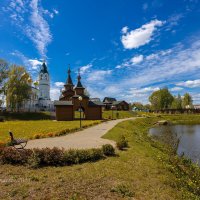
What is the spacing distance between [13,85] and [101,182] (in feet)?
169

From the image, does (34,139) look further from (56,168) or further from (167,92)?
(167,92)

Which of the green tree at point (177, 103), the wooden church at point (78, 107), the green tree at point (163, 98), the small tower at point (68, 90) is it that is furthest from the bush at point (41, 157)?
the green tree at point (177, 103)

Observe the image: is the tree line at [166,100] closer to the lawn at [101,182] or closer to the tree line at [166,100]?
the tree line at [166,100]

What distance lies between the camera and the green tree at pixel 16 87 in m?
52.0

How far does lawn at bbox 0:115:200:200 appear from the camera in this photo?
701 centimetres

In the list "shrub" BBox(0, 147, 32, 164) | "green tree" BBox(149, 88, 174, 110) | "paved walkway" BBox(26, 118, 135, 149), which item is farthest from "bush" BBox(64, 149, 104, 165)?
"green tree" BBox(149, 88, 174, 110)

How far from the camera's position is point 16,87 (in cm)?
5306

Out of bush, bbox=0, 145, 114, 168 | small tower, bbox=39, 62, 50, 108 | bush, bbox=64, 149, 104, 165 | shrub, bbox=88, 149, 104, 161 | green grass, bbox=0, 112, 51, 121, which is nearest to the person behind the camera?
bush, bbox=0, 145, 114, 168

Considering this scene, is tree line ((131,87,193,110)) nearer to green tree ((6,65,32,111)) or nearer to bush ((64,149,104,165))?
green tree ((6,65,32,111))

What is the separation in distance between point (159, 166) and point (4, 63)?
54080 millimetres

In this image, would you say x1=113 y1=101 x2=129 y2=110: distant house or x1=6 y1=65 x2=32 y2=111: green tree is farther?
x1=113 y1=101 x2=129 y2=110: distant house

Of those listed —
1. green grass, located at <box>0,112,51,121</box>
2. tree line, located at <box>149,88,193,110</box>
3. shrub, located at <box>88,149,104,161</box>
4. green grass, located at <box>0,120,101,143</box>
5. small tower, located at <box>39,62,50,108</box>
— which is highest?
small tower, located at <box>39,62,50,108</box>

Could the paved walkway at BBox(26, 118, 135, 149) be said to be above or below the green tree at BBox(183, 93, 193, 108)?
below

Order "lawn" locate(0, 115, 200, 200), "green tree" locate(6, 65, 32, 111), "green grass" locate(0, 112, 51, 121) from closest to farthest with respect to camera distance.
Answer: "lawn" locate(0, 115, 200, 200), "green grass" locate(0, 112, 51, 121), "green tree" locate(6, 65, 32, 111)
